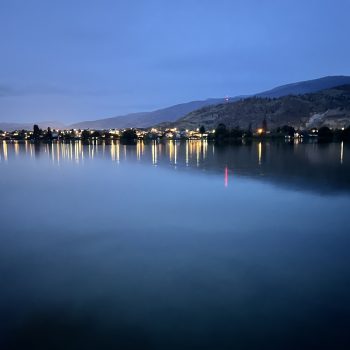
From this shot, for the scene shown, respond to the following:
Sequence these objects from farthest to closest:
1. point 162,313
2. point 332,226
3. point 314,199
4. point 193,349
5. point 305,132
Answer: point 305,132 → point 314,199 → point 332,226 → point 162,313 → point 193,349

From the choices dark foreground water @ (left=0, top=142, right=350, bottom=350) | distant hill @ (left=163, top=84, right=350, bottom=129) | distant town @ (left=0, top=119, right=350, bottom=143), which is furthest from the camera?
distant hill @ (left=163, top=84, right=350, bottom=129)

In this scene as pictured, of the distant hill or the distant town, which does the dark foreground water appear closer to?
the distant town

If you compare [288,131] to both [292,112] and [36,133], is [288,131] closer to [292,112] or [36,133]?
[292,112]

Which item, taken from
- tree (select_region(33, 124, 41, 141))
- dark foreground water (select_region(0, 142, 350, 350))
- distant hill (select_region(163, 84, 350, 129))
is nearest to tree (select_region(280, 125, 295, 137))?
distant hill (select_region(163, 84, 350, 129))

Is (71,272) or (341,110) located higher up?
(341,110)

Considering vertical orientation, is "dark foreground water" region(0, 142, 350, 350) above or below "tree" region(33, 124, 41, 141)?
below

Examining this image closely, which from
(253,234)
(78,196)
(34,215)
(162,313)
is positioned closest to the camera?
(162,313)

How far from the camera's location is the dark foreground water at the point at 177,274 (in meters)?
4.80

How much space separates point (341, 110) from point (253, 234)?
15742 centimetres

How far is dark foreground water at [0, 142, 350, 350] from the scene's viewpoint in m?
4.80

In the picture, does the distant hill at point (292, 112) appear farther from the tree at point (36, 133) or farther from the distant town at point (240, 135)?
the tree at point (36, 133)

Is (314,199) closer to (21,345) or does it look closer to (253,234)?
(253,234)

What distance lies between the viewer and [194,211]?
12.3m

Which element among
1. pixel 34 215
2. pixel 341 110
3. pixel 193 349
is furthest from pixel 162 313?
pixel 341 110
